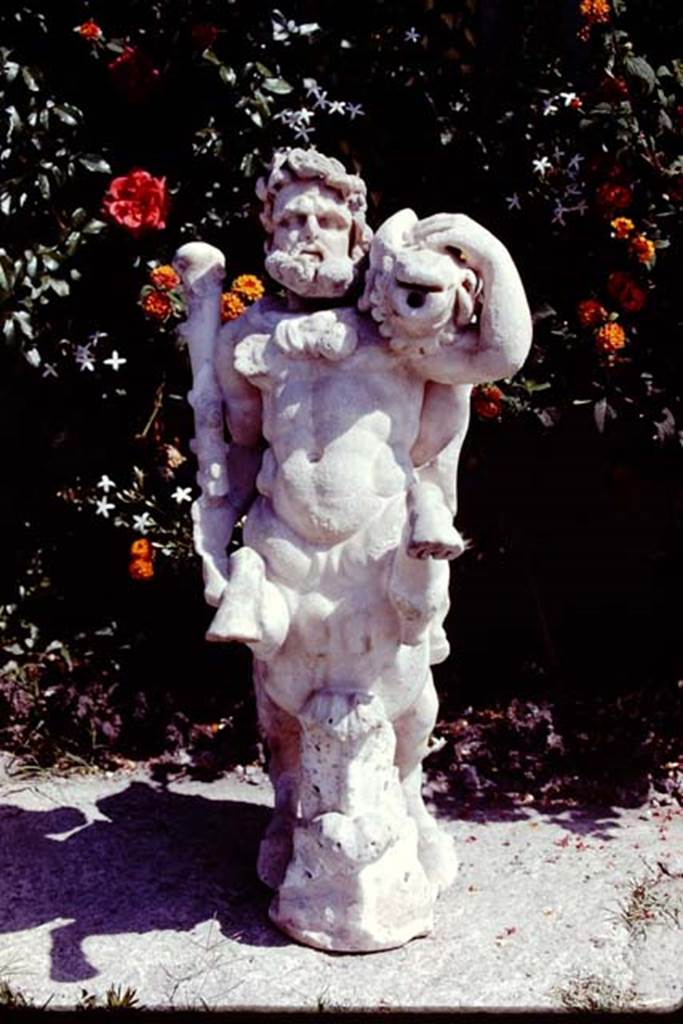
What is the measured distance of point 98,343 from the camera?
4.61 m

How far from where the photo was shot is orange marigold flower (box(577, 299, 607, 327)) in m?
4.30

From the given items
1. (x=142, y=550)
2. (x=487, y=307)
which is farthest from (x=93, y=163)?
(x=487, y=307)

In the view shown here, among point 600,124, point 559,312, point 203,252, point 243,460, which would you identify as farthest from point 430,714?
point 600,124

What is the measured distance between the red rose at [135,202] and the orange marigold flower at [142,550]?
971mm

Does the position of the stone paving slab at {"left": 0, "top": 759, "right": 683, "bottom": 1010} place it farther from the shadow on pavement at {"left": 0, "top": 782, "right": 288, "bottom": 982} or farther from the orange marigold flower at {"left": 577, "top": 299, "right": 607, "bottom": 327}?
the orange marigold flower at {"left": 577, "top": 299, "right": 607, "bottom": 327}

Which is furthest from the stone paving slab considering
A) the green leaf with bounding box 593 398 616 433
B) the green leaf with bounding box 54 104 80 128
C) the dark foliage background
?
the green leaf with bounding box 54 104 80 128

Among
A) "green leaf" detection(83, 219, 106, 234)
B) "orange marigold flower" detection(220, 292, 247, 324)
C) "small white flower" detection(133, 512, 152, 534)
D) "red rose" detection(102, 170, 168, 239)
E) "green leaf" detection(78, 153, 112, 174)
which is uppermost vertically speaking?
"green leaf" detection(78, 153, 112, 174)

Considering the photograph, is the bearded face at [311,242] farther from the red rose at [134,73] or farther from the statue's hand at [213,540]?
the red rose at [134,73]

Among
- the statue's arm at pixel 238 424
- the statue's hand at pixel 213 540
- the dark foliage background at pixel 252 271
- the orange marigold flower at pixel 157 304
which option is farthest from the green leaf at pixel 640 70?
the statue's hand at pixel 213 540

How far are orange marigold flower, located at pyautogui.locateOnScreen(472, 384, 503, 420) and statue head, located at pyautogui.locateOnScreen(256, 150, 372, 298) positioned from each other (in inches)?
43.7

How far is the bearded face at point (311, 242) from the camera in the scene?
10.6 ft

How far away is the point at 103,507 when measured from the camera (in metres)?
4.59

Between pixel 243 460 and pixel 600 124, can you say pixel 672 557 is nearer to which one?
pixel 600 124

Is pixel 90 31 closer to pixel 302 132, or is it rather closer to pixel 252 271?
pixel 302 132
